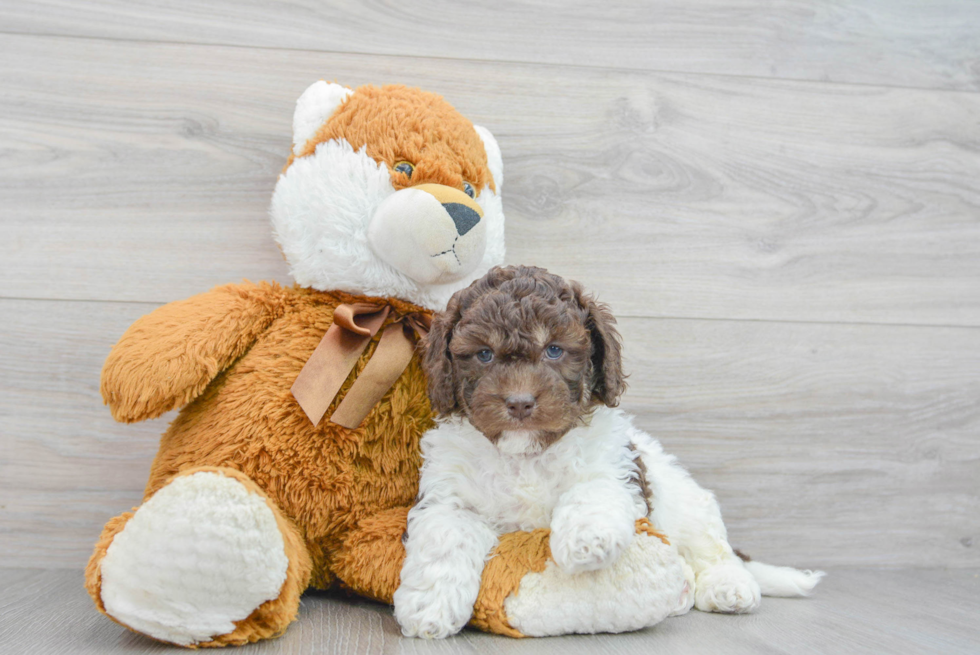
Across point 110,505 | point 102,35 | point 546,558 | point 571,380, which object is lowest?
point 110,505

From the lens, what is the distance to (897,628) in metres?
1.39

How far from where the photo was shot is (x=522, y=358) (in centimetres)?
121

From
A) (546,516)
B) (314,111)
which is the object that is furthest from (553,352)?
(314,111)

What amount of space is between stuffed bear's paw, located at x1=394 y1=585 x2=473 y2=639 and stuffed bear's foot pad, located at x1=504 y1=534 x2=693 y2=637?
8 cm

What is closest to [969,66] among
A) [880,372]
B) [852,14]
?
[852,14]

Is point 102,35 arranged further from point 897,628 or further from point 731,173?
point 897,628

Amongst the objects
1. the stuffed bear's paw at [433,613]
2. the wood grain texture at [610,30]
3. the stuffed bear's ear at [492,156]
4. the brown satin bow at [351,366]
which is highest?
the wood grain texture at [610,30]

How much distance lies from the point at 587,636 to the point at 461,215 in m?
0.76

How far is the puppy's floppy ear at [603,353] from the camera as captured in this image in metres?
1.28

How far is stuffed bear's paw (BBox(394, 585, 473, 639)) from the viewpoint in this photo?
1178mm

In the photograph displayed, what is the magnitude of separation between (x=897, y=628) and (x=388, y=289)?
3.78 ft

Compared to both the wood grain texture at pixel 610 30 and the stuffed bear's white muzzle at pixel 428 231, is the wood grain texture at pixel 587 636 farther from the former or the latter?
the wood grain texture at pixel 610 30

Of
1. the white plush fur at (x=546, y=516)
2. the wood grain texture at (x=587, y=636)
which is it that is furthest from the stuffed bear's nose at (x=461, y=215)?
the wood grain texture at (x=587, y=636)

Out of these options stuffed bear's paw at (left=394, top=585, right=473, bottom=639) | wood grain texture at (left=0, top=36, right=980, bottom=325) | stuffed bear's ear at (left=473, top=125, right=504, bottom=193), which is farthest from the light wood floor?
stuffed bear's paw at (left=394, top=585, right=473, bottom=639)
